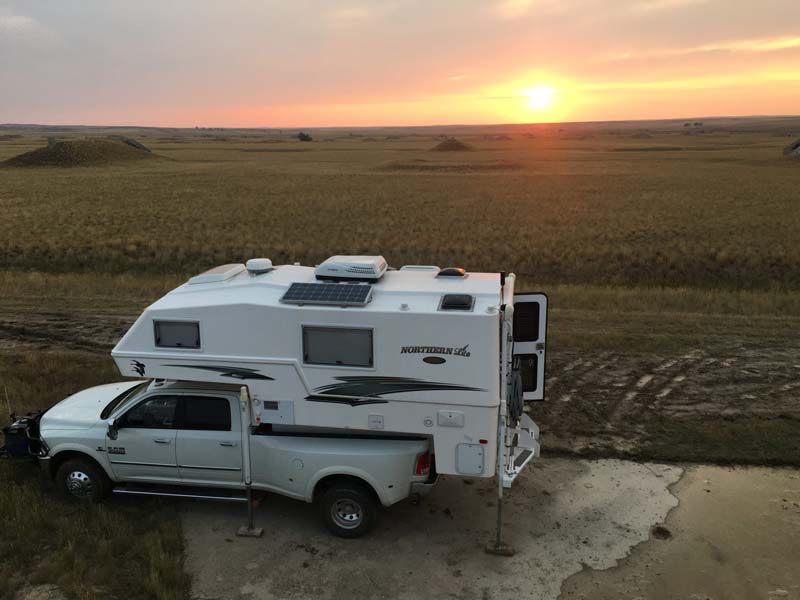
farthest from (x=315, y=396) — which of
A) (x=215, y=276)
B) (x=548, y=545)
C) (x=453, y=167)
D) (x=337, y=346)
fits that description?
(x=453, y=167)

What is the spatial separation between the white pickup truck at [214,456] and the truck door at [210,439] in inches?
0.5

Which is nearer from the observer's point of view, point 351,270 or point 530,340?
point 351,270

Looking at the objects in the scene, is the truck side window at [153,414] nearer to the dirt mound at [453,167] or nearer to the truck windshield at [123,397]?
the truck windshield at [123,397]

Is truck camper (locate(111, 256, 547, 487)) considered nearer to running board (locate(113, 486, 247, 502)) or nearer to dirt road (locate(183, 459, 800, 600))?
dirt road (locate(183, 459, 800, 600))

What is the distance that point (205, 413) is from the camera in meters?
7.91

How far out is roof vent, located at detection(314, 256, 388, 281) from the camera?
7867 mm

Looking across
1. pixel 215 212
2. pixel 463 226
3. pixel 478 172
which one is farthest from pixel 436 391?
pixel 478 172

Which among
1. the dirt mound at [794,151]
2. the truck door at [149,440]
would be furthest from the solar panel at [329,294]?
the dirt mound at [794,151]

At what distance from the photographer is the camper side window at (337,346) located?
724cm

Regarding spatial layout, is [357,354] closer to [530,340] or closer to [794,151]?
[530,340]

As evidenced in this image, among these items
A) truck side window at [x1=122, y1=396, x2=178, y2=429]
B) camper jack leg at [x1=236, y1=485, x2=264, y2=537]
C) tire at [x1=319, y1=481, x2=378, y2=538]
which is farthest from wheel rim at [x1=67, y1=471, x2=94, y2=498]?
tire at [x1=319, y1=481, x2=378, y2=538]

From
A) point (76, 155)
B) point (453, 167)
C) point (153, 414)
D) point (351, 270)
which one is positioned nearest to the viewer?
point (351, 270)

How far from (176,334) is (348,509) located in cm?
281

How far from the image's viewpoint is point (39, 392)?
1199 centimetres
